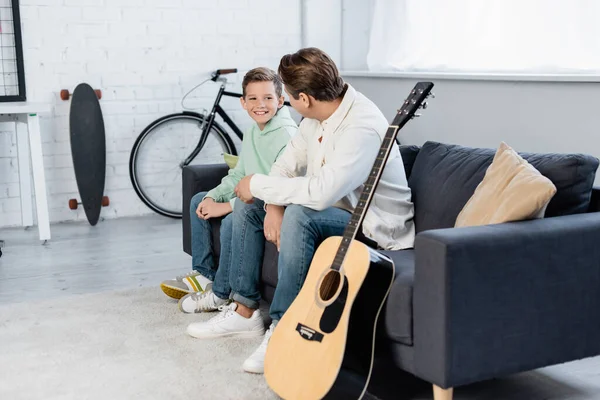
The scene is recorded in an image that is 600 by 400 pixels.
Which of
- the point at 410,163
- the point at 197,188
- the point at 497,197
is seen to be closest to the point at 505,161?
the point at 497,197

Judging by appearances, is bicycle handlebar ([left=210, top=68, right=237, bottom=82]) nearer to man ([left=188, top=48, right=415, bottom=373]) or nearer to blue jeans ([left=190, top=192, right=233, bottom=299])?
blue jeans ([left=190, top=192, right=233, bottom=299])

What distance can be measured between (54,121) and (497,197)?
341cm

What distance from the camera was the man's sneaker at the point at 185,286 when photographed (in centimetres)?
328

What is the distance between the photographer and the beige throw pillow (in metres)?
2.13

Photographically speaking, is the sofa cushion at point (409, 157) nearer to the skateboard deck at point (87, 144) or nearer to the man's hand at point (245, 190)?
the man's hand at point (245, 190)

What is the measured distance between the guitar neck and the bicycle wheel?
3002 mm

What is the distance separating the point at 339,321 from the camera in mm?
2111

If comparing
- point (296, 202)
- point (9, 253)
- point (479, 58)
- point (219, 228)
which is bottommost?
point (9, 253)

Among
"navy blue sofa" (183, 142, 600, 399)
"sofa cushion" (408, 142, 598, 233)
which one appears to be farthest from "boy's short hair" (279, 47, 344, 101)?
"navy blue sofa" (183, 142, 600, 399)

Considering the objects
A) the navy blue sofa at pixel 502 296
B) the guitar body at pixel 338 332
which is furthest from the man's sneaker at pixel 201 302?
the navy blue sofa at pixel 502 296

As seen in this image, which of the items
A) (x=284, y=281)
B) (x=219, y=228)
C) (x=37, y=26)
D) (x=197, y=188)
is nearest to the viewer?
(x=284, y=281)

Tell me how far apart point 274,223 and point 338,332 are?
0.60 meters

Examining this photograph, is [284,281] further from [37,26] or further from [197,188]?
[37,26]

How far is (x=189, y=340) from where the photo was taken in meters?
2.84
